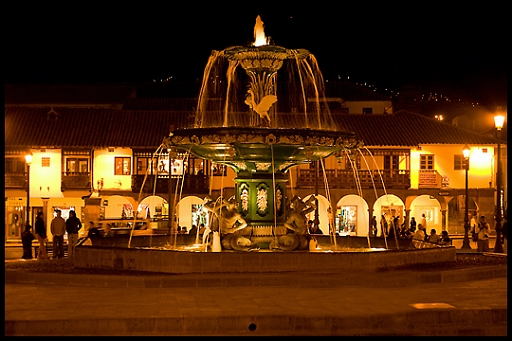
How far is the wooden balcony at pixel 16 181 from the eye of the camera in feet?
154

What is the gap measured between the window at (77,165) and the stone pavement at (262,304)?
32.6 m

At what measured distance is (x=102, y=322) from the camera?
419 inches

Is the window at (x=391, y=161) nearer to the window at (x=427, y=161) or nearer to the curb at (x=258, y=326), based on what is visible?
the window at (x=427, y=161)

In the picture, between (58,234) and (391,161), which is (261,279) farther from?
(391,161)

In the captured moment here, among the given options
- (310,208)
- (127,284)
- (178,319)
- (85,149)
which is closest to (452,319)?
(178,319)

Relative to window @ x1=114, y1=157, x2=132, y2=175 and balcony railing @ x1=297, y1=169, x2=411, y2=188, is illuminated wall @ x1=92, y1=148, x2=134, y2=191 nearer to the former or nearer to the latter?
window @ x1=114, y1=157, x2=132, y2=175

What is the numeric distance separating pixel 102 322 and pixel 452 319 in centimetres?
451

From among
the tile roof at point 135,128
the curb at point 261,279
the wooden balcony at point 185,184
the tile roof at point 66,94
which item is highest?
the tile roof at point 66,94

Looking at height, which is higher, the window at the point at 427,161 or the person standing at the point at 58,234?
the window at the point at 427,161

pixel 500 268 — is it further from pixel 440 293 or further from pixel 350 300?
pixel 350 300

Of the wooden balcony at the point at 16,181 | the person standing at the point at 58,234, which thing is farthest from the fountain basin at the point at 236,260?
the wooden balcony at the point at 16,181

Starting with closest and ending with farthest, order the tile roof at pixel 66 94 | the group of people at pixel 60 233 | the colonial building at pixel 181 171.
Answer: the group of people at pixel 60 233 → the colonial building at pixel 181 171 → the tile roof at pixel 66 94

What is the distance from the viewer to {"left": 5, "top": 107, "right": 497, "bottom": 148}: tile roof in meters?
47.5

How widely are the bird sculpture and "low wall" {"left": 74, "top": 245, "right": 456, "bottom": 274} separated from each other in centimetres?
412
